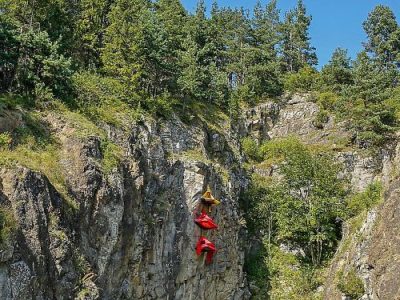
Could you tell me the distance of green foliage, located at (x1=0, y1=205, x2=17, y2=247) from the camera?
1480cm

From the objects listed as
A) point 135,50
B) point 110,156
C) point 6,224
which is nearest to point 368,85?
point 135,50

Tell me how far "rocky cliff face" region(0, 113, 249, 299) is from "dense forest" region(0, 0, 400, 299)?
1.97 m

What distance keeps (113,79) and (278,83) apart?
A: 2646cm

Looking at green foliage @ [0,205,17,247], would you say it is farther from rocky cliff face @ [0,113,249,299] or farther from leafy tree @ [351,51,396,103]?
leafy tree @ [351,51,396,103]

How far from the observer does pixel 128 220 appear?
75.9 feet

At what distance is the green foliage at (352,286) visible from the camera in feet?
93.1

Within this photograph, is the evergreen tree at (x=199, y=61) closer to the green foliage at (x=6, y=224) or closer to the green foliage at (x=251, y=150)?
the green foliage at (x=251, y=150)

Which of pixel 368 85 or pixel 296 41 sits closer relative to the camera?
pixel 368 85

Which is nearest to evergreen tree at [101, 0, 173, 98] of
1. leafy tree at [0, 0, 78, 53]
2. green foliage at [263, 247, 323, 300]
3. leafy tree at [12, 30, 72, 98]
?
leafy tree at [0, 0, 78, 53]

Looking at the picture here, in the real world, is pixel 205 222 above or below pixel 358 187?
below

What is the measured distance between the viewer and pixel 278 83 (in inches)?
2096

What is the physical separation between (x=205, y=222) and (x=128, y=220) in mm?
6890

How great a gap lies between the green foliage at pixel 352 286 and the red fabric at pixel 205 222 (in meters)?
8.10

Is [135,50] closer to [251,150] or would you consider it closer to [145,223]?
[145,223]
